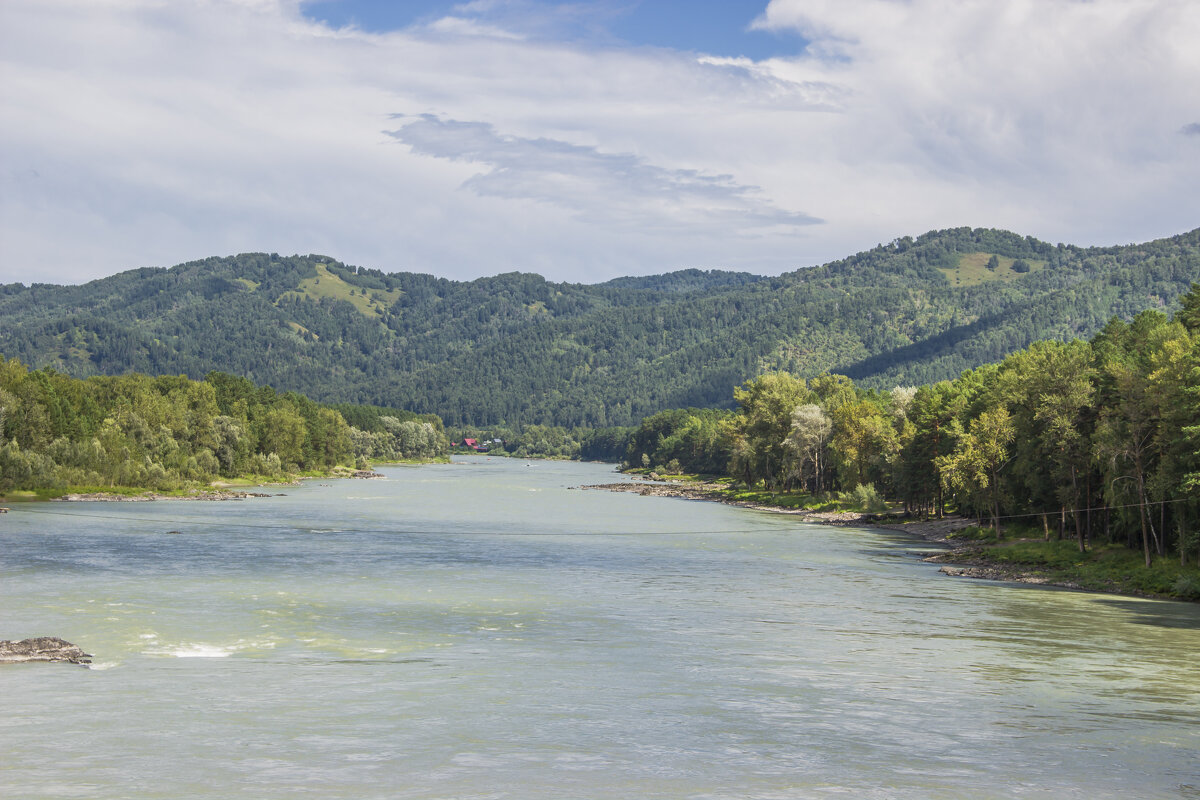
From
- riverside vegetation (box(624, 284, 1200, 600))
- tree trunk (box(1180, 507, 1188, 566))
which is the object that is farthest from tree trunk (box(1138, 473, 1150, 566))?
tree trunk (box(1180, 507, 1188, 566))

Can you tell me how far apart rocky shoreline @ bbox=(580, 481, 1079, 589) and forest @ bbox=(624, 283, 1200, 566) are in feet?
10.2

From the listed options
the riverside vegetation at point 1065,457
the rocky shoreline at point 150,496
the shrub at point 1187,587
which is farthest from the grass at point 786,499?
the rocky shoreline at point 150,496

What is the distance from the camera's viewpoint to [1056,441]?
69.2 metres

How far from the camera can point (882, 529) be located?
353ft

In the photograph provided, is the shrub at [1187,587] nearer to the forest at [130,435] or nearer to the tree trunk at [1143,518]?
the tree trunk at [1143,518]

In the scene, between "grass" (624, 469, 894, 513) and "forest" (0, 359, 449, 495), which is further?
"grass" (624, 469, 894, 513)

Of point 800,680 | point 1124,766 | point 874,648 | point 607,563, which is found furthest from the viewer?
point 607,563

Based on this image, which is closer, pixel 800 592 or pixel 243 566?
pixel 800 592

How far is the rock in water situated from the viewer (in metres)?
34.8

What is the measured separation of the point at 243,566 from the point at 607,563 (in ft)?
79.4

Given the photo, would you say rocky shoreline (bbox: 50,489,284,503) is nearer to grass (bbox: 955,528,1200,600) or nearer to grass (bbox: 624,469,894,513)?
grass (bbox: 624,469,894,513)

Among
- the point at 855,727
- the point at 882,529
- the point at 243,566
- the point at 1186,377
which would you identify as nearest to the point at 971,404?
the point at 882,529

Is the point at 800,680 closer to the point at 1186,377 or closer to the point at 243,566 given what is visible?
the point at 1186,377

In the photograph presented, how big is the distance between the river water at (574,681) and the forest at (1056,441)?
8434 mm
